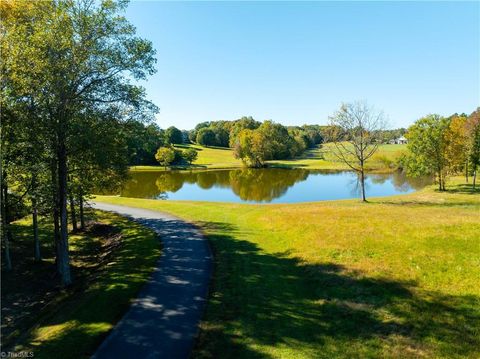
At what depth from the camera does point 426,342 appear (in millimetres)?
9070

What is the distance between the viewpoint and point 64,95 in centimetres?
1391

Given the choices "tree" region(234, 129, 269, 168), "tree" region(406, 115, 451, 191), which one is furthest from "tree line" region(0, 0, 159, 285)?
"tree" region(234, 129, 269, 168)

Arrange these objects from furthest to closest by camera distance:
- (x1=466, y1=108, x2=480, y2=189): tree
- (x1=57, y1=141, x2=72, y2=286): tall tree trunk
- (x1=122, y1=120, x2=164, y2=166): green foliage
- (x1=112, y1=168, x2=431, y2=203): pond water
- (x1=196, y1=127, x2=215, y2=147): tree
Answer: (x1=196, y1=127, x2=215, y2=147): tree < (x1=112, y1=168, x2=431, y2=203): pond water < (x1=466, y1=108, x2=480, y2=189): tree < (x1=122, y1=120, x2=164, y2=166): green foliage < (x1=57, y1=141, x2=72, y2=286): tall tree trunk

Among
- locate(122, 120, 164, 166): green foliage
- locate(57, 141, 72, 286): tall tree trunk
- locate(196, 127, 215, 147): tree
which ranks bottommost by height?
locate(57, 141, 72, 286): tall tree trunk

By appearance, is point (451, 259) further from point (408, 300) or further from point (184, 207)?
point (184, 207)

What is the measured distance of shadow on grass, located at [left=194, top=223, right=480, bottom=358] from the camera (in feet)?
29.7

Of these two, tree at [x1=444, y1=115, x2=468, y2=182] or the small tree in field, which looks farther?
the small tree in field

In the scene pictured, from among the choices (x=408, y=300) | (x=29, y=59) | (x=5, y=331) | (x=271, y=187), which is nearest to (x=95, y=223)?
(x=5, y=331)

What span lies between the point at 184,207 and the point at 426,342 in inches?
1050

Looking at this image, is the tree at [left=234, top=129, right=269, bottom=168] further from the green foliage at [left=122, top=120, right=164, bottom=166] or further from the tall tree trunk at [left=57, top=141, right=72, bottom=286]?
the tall tree trunk at [left=57, top=141, right=72, bottom=286]

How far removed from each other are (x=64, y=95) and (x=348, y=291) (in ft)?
45.5

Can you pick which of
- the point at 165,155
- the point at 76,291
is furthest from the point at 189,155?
the point at 76,291

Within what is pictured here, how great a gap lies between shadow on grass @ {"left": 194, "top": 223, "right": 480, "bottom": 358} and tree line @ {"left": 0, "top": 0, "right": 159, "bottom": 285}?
8154 mm

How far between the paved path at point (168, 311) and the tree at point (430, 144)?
38130 mm
